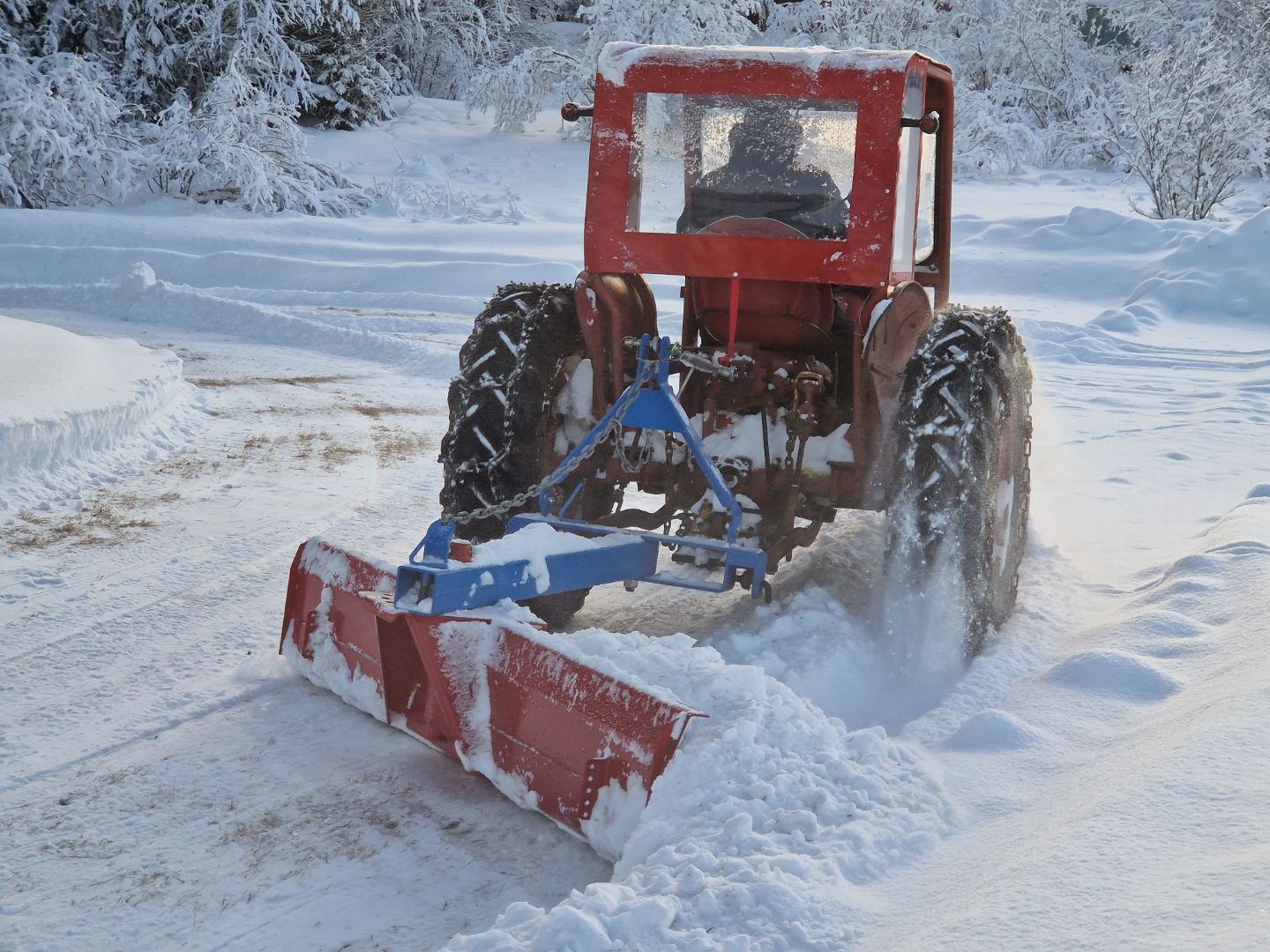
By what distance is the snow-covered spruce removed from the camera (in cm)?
430

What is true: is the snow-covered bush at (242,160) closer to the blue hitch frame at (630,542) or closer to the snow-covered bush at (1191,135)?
the snow-covered bush at (1191,135)

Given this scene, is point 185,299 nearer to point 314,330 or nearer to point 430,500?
point 314,330

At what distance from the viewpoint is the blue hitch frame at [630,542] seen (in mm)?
3584

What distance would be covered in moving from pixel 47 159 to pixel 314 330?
879cm

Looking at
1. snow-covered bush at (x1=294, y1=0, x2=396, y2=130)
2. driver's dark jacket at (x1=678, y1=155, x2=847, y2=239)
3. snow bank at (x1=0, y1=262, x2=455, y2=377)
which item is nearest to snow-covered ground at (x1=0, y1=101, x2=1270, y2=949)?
driver's dark jacket at (x1=678, y1=155, x2=847, y2=239)

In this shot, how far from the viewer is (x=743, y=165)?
446 cm

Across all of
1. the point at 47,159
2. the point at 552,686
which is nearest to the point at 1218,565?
the point at 552,686

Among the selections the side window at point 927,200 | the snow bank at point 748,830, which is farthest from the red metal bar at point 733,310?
the snow bank at point 748,830

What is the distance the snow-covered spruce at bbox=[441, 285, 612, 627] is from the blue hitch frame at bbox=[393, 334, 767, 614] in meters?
0.18

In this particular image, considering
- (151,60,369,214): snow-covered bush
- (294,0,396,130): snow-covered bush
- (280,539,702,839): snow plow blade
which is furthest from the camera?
(294,0,396,130): snow-covered bush

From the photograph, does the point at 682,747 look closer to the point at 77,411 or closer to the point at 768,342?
the point at 768,342

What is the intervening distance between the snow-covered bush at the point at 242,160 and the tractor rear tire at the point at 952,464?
15490 mm

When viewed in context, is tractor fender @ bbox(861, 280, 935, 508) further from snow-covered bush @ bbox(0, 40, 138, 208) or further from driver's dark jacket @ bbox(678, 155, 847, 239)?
snow-covered bush @ bbox(0, 40, 138, 208)

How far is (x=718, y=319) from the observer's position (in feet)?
15.1
